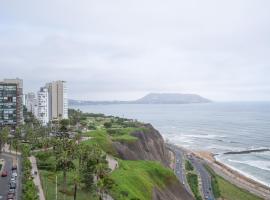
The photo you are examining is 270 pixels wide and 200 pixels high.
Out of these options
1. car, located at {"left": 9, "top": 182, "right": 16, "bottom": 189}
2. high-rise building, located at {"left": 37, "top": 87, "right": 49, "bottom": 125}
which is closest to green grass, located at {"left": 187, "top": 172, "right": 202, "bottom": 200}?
car, located at {"left": 9, "top": 182, "right": 16, "bottom": 189}

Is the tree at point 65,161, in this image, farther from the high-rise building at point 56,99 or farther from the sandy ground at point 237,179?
the high-rise building at point 56,99

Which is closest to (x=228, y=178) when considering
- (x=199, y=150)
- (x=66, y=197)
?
(x=199, y=150)

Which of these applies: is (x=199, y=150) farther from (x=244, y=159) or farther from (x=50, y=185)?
(x=50, y=185)

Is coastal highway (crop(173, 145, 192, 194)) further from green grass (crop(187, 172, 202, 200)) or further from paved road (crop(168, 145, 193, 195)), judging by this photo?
green grass (crop(187, 172, 202, 200))

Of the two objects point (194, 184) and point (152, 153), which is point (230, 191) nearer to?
point (194, 184)

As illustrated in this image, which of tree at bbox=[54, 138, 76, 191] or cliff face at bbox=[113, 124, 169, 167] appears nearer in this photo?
tree at bbox=[54, 138, 76, 191]

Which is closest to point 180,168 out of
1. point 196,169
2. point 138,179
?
point 196,169
